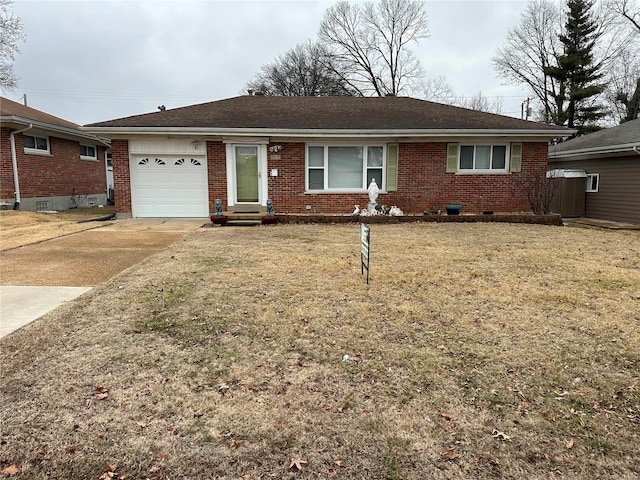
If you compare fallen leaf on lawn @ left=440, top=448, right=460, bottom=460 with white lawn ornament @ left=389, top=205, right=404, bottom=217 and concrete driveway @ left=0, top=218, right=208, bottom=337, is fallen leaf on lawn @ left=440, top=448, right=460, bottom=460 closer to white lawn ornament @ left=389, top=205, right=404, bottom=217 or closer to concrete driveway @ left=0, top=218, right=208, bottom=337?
concrete driveway @ left=0, top=218, right=208, bottom=337

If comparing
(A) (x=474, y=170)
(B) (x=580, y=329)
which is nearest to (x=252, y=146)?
(A) (x=474, y=170)

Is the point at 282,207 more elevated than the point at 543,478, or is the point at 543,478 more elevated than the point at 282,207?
the point at 282,207

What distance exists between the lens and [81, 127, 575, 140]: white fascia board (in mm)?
12039

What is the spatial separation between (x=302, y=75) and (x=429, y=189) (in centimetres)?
2622

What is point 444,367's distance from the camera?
334cm

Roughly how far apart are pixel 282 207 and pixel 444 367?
1037 centimetres

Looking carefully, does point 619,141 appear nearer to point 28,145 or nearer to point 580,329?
point 580,329

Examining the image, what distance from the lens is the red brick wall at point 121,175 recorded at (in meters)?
12.4

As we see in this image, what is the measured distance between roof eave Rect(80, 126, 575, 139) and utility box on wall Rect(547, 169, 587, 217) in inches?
84.9

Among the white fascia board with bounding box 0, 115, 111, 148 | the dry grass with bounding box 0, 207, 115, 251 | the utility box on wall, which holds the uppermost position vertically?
the white fascia board with bounding box 0, 115, 111, 148

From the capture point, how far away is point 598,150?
13.5 m

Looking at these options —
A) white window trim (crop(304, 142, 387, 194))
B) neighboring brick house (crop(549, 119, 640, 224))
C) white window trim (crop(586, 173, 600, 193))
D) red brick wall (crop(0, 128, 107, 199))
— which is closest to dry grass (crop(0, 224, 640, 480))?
white window trim (crop(304, 142, 387, 194))

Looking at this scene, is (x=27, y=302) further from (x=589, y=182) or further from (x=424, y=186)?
(x=589, y=182)

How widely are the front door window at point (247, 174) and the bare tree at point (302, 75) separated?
23438 millimetres
